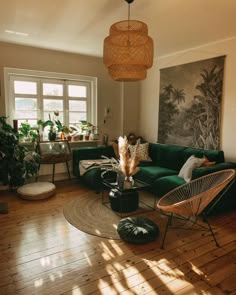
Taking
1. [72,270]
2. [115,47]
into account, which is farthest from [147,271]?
[115,47]

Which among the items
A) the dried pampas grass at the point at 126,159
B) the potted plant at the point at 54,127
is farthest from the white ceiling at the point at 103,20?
A: the dried pampas grass at the point at 126,159

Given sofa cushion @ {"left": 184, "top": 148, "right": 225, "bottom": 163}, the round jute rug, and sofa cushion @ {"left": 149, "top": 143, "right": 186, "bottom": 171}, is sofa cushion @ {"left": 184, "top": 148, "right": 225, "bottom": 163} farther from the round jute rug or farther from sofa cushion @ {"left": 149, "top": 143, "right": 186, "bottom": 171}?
the round jute rug

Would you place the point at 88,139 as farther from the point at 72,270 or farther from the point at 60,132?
the point at 72,270

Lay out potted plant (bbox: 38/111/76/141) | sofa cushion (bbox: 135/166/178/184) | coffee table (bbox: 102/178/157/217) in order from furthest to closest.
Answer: potted plant (bbox: 38/111/76/141), sofa cushion (bbox: 135/166/178/184), coffee table (bbox: 102/178/157/217)

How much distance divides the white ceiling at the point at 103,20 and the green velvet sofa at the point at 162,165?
181cm

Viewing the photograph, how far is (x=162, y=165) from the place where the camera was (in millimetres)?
4562

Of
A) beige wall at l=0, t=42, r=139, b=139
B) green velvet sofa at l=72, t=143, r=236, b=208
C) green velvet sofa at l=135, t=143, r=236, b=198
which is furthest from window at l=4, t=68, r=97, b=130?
green velvet sofa at l=135, t=143, r=236, b=198

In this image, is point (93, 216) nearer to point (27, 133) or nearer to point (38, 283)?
point (38, 283)

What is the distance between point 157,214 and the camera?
3.35m

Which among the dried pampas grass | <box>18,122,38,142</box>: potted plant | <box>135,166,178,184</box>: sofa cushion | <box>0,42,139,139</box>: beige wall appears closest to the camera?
the dried pampas grass

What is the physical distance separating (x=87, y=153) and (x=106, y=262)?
2.72m

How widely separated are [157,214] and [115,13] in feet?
8.51

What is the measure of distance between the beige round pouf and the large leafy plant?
14cm

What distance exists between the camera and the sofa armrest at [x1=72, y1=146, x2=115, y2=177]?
4684 mm
